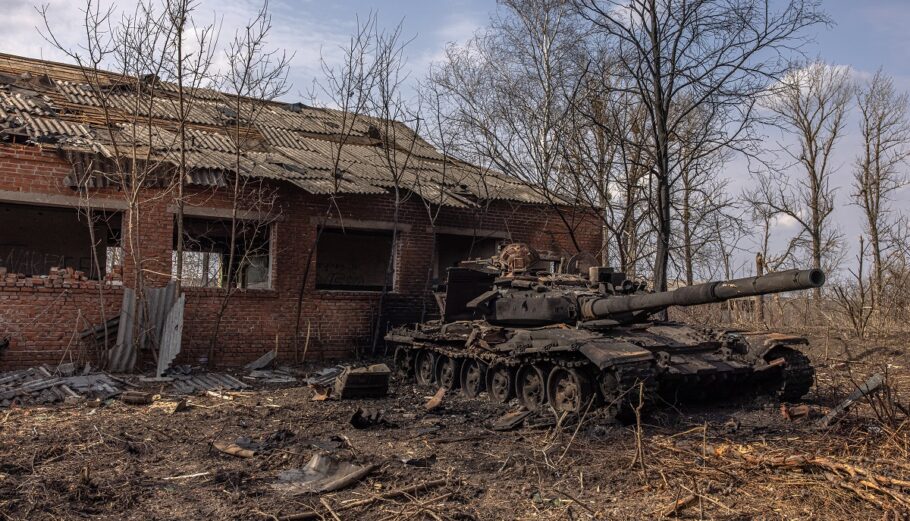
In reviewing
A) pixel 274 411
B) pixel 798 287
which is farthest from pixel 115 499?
pixel 798 287

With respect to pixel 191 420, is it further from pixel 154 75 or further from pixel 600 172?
pixel 600 172

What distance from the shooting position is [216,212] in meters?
A: 13.1

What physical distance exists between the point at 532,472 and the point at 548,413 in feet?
8.90

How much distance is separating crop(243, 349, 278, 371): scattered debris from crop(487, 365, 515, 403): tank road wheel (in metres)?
4.50

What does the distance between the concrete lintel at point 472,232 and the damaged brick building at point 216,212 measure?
0.14 ft

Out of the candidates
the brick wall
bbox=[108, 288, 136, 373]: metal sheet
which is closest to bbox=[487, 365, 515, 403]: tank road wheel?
the brick wall

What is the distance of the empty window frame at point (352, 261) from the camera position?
774 inches

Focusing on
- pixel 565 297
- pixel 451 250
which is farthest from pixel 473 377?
pixel 451 250

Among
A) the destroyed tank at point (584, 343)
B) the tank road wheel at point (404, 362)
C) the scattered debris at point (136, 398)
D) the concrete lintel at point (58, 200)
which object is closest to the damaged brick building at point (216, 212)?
the concrete lintel at point (58, 200)

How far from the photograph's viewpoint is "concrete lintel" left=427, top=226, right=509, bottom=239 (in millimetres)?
15648

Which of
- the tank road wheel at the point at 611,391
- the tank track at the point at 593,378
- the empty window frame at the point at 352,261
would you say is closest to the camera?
the tank track at the point at 593,378

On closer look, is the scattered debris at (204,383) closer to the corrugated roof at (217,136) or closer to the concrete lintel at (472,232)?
the corrugated roof at (217,136)

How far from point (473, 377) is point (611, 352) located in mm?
3336

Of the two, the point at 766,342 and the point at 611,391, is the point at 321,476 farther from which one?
the point at 766,342
